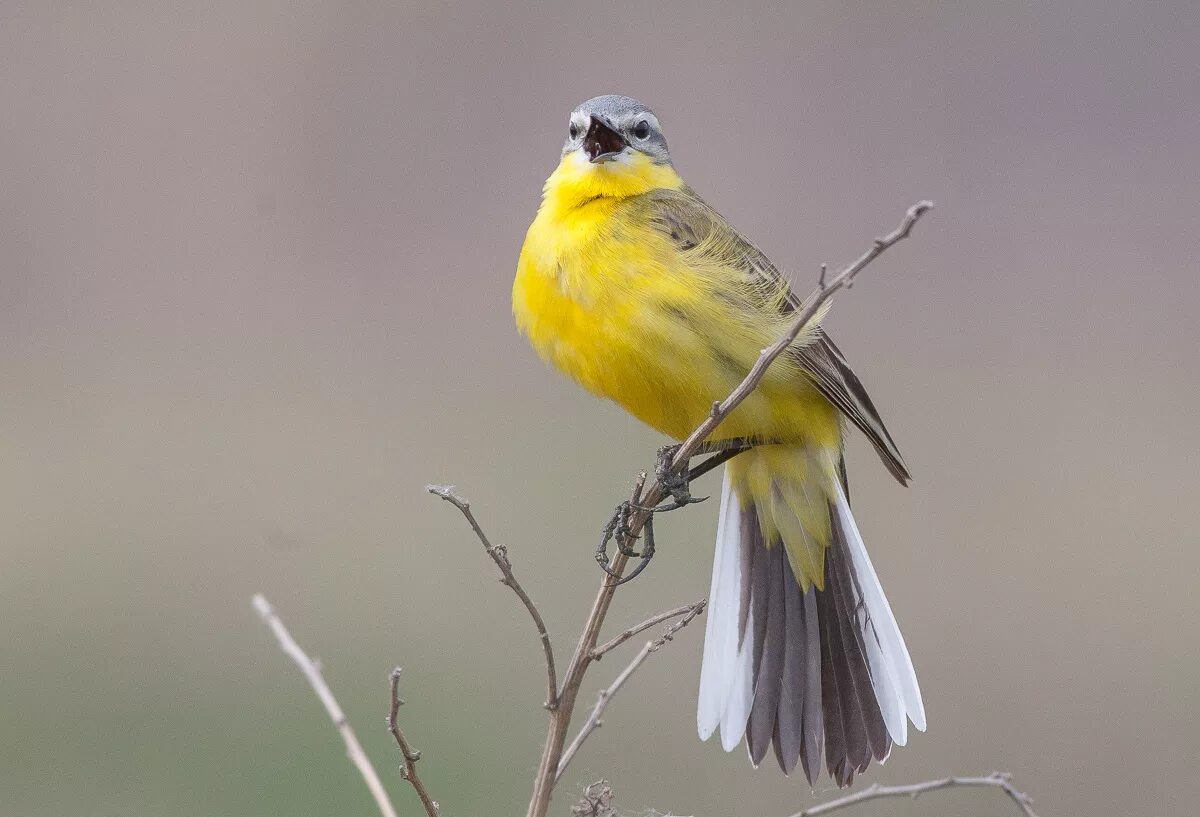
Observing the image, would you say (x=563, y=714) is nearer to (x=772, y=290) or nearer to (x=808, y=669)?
(x=808, y=669)

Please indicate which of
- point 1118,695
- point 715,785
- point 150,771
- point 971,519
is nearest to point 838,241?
point 971,519

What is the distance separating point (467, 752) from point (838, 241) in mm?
5514

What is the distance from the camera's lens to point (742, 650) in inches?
180

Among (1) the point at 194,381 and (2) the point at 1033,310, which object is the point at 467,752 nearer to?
(1) the point at 194,381

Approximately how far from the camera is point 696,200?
196 inches

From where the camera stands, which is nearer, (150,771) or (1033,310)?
(150,771)

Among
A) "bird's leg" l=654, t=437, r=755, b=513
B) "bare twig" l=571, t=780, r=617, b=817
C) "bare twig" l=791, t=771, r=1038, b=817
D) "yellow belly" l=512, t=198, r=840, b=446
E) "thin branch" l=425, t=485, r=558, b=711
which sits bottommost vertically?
"bare twig" l=791, t=771, r=1038, b=817

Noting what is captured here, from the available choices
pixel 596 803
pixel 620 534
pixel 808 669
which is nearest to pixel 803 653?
pixel 808 669

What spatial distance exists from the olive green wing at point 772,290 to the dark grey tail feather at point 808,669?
0.44 meters

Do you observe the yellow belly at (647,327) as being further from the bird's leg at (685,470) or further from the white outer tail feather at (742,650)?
the white outer tail feather at (742,650)

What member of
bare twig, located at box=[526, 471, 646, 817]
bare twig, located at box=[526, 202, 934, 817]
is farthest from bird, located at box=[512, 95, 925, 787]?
bare twig, located at box=[526, 471, 646, 817]

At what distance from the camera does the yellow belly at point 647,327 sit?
4277 mm

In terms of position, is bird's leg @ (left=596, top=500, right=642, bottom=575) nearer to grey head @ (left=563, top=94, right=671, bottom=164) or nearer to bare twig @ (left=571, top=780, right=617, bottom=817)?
bare twig @ (left=571, top=780, right=617, bottom=817)

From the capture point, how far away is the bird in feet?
14.1
